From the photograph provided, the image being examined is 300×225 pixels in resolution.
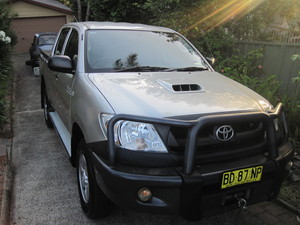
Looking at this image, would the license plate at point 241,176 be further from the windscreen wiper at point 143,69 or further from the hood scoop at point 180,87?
the windscreen wiper at point 143,69

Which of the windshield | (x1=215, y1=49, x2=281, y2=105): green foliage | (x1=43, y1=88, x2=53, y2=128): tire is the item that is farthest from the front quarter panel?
(x1=215, y1=49, x2=281, y2=105): green foliage

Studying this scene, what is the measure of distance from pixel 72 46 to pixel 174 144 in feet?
7.59

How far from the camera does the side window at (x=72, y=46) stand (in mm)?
3616

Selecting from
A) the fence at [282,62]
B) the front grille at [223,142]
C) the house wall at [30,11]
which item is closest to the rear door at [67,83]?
the front grille at [223,142]

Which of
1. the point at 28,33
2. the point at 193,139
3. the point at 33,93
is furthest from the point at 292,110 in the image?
the point at 28,33

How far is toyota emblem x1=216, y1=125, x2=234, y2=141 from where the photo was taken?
220 cm

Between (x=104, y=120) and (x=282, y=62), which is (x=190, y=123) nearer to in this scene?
(x=104, y=120)

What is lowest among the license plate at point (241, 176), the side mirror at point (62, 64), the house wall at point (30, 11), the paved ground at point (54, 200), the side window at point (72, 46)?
the paved ground at point (54, 200)

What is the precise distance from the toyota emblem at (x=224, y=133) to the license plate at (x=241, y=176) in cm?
25

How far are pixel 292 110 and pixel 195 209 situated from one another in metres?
2.96

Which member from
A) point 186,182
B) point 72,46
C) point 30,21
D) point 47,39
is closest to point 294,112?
point 186,182

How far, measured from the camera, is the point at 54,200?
3182 mm

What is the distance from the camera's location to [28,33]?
19.6m

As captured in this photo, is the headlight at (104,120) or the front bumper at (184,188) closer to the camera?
the front bumper at (184,188)
